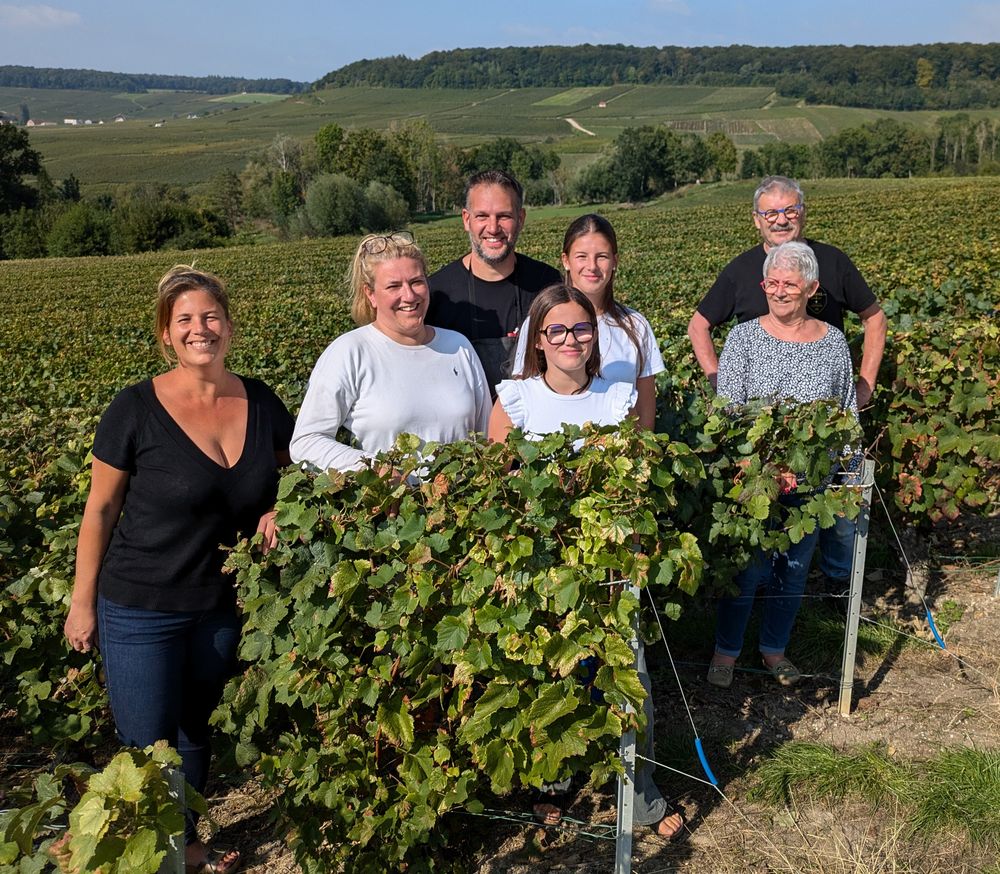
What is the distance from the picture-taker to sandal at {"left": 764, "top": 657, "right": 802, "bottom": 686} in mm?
4191

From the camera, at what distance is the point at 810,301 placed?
14.7 ft

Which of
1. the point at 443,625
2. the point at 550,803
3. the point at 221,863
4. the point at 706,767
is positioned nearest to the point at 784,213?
the point at 706,767

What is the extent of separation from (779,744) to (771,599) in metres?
0.63

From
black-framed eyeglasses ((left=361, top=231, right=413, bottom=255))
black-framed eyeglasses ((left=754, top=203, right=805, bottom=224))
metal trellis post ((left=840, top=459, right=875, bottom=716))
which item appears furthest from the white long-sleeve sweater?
black-framed eyeglasses ((left=754, top=203, right=805, bottom=224))

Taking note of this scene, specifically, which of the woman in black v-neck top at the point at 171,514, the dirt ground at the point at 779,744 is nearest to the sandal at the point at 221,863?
the dirt ground at the point at 779,744

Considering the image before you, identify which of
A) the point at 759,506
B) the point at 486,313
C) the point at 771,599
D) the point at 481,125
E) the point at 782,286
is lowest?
the point at 771,599

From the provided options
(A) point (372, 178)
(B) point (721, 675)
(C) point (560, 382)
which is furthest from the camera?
(A) point (372, 178)

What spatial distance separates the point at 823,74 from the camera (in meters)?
176

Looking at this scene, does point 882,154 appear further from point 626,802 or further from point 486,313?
point 626,802

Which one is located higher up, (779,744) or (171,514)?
(171,514)

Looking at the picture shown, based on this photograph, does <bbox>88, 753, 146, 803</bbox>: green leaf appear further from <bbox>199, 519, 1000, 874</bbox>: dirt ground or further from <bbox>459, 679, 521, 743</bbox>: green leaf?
<bbox>199, 519, 1000, 874</bbox>: dirt ground

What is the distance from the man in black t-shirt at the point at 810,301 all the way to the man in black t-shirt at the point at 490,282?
101 cm

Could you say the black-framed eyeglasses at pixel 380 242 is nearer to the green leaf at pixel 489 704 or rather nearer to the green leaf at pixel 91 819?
the green leaf at pixel 489 704

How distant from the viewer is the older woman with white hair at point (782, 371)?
380 cm
